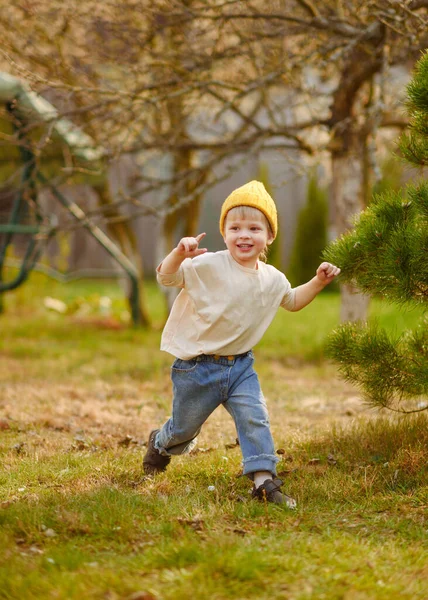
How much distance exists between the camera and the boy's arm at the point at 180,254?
285 centimetres

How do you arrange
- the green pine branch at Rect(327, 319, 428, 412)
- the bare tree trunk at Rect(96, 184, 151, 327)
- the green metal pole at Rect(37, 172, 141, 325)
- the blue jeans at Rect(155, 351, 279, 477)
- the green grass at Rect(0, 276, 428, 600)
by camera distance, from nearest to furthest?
the green grass at Rect(0, 276, 428, 600) → the blue jeans at Rect(155, 351, 279, 477) → the green pine branch at Rect(327, 319, 428, 412) → the green metal pole at Rect(37, 172, 141, 325) → the bare tree trunk at Rect(96, 184, 151, 327)

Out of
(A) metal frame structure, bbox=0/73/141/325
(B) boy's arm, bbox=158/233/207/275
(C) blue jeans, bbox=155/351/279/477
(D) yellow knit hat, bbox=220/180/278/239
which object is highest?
(A) metal frame structure, bbox=0/73/141/325

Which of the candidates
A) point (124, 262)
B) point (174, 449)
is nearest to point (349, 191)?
point (124, 262)

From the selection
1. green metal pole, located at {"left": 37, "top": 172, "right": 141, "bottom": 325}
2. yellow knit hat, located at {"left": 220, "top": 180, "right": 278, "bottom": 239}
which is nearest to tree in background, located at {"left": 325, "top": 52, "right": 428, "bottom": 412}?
yellow knit hat, located at {"left": 220, "top": 180, "right": 278, "bottom": 239}

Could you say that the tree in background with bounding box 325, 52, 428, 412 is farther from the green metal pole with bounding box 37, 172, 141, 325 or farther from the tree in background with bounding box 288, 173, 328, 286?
the tree in background with bounding box 288, 173, 328, 286

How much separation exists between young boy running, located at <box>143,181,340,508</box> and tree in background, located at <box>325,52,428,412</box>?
8.3 inches

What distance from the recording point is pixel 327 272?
303 centimetres

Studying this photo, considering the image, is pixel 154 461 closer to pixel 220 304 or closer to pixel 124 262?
pixel 220 304

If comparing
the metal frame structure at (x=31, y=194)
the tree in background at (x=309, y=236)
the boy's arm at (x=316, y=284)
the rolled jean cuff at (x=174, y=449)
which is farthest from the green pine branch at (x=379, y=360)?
the tree in background at (x=309, y=236)

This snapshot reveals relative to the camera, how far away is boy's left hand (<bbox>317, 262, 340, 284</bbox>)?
3027 millimetres

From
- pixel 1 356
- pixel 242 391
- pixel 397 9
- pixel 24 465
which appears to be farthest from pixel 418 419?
pixel 1 356

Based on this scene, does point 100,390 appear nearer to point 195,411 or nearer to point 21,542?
point 195,411

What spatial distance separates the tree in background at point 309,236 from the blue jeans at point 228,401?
11201mm

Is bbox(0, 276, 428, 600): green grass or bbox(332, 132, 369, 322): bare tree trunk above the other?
bbox(332, 132, 369, 322): bare tree trunk
